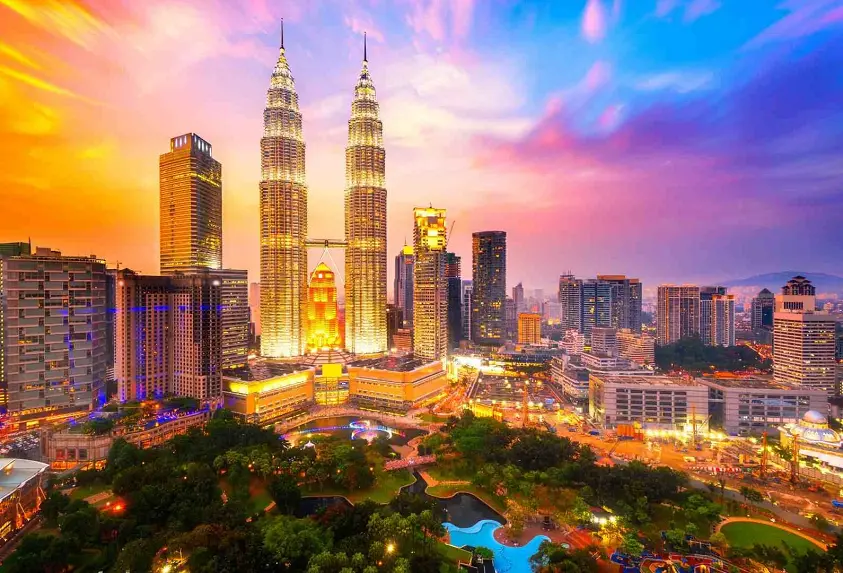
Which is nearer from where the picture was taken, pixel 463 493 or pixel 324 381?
pixel 463 493

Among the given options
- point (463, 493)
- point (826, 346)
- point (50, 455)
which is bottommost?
point (463, 493)

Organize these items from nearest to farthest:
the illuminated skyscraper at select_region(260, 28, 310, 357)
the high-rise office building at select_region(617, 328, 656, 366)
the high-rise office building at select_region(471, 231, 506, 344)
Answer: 1. the illuminated skyscraper at select_region(260, 28, 310, 357)
2. the high-rise office building at select_region(617, 328, 656, 366)
3. the high-rise office building at select_region(471, 231, 506, 344)

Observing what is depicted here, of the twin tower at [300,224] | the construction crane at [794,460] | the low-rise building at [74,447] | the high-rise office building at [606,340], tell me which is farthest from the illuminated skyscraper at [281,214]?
the construction crane at [794,460]

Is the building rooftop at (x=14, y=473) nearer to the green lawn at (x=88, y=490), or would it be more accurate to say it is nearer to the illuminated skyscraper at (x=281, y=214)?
the green lawn at (x=88, y=490)

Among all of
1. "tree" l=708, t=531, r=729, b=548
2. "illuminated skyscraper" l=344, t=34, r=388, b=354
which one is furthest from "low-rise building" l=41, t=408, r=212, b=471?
"tree" l=708, t=531, r=729, b=548

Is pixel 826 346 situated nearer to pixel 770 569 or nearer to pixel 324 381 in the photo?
pixel 770 569

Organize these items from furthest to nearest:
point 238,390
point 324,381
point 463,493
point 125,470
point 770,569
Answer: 1. point 324,381
2. point 238,390
3. point 463,493
4. point 125,470
5. point 770,569

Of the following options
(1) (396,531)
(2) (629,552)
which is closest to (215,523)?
(1) (396,531)

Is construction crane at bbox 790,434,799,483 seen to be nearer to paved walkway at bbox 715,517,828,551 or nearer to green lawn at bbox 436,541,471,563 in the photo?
paved walkway at bbox 715,517,828,551
